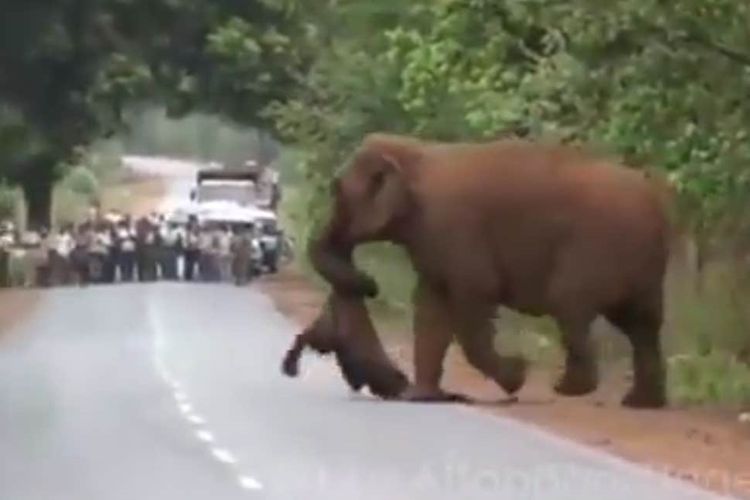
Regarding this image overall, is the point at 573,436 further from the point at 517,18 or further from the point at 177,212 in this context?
the point at 177,212


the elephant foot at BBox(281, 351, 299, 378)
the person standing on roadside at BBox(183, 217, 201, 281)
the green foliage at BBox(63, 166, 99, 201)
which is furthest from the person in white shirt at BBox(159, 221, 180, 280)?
the elephant foot at BBox(281, 351, 299, 378)

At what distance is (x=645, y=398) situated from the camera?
2627cm

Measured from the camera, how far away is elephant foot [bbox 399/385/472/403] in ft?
86.8

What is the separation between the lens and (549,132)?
2914 centimetres

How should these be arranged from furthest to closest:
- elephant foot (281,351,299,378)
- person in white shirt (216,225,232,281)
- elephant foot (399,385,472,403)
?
person in white shirt (216,225,232,281), elephant foot (281,351,299,378), elephant foot (399,385,472,403)

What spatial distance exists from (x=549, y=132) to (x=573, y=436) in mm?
7369

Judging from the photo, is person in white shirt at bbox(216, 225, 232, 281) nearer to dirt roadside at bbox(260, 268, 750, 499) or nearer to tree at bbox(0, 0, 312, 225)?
tree at bbox(0, 0, 312, 225)

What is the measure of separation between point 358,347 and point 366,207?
4.59 feet

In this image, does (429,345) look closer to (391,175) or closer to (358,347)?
(358,347)

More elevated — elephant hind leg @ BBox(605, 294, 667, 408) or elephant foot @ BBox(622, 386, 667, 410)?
elephant hind leg @ BBox(605, 294, 667, 408)

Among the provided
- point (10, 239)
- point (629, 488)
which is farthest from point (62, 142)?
point (629, 488)

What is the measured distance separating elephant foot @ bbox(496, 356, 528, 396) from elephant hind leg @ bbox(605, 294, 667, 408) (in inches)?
40.9

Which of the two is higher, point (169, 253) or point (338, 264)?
point (338, 264)

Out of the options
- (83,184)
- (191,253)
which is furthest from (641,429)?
(83,184)
